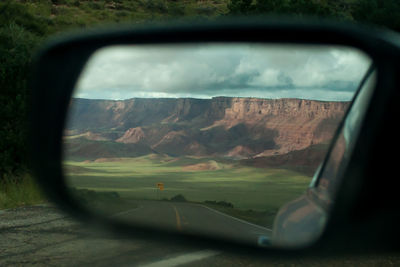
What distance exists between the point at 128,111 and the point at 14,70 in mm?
10071

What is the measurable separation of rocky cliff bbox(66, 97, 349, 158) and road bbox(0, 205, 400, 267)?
2336 mm

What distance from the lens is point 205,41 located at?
1886 mm

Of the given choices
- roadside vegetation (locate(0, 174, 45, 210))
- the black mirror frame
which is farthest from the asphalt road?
roadside vegetation (locate(0, 174, 45, 210))

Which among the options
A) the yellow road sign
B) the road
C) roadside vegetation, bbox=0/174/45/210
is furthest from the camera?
roadside vegetation, bbox=0/174/45/210

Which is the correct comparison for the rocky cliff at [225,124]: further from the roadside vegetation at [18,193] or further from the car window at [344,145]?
the roadside vegetation at [18,193]

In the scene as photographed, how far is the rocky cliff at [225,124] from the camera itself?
5.57 ft

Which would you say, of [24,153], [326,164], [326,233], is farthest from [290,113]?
[24,153]

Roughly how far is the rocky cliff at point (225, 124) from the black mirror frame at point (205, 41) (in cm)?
18

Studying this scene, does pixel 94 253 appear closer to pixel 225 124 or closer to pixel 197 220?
pixel 197 220

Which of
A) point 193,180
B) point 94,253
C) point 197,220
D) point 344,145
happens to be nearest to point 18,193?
point 94,253

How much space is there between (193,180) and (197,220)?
0.59 ft

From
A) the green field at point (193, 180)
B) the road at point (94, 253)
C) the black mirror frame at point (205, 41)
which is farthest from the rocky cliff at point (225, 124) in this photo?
the road at point (94, 253)

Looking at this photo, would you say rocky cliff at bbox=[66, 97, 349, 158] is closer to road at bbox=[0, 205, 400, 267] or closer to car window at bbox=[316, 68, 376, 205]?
car window at bbox=[316, 68, 376, 205]

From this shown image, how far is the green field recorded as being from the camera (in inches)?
66.1
